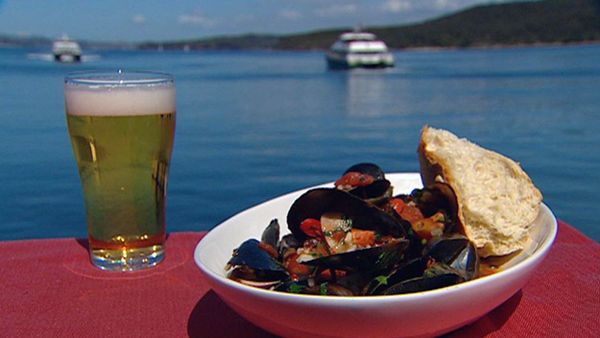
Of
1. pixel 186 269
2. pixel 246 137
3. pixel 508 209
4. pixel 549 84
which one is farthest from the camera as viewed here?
pixel 549 84

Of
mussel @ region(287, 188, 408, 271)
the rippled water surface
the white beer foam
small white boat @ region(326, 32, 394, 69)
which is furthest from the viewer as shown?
small white boat @ region(326, 32, 394, 69)

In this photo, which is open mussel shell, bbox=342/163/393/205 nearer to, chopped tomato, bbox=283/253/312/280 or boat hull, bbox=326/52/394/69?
chopped tomato, bbox=283/253/312/280

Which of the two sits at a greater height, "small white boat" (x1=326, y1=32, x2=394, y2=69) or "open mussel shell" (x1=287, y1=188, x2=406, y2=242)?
"open mussel shell" (x1=287, y1=188, x2=406, y2=242)

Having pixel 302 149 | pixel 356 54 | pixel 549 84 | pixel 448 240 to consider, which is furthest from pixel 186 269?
pixel 356 54

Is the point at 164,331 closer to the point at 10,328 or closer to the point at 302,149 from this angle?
the point at 10,328

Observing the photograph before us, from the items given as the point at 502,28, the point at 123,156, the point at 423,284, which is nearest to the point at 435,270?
the point at 423,284

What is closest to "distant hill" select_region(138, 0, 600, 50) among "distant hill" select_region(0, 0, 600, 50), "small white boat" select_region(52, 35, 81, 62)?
"distant hill" select_region(0, 0, 600, 50)
